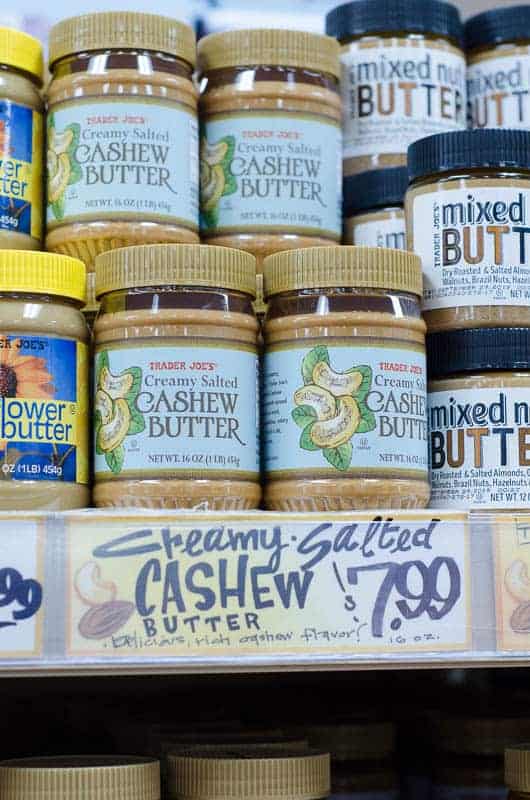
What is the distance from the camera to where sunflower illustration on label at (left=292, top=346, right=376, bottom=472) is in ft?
3.24

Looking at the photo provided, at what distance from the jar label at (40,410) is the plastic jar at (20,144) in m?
0.21

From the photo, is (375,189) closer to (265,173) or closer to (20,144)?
(265,173)

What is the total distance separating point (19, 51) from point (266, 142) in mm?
249

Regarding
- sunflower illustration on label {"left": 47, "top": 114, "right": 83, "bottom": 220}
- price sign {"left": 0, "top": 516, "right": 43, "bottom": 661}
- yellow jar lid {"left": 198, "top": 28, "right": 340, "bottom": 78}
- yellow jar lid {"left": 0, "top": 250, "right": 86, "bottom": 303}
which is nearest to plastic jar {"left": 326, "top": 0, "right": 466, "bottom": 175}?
yellow jar lid {"left": 198, "top": 28, "right": 340, "bottom": 78}

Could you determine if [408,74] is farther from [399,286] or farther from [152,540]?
[152,540]

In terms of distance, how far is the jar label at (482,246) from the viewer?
3.60ft

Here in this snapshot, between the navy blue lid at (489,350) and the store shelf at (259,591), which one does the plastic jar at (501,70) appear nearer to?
the navy blue lid at (489,350)

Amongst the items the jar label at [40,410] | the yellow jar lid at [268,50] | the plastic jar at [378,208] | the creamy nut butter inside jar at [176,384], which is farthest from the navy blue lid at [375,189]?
the jar label at [40,410]

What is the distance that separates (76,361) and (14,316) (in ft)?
0.20

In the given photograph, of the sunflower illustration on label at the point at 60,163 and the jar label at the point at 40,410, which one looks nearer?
the jar label at the point at 40,410

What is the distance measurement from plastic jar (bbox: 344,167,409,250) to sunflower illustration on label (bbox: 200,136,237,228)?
6.9 inches

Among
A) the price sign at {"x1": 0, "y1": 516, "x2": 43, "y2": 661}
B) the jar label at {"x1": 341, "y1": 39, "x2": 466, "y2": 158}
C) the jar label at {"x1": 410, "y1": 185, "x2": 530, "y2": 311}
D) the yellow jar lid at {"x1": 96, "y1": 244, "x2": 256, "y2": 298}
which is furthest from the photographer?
the jar label at {"x1": 341, "y1": 39, "x2": 466, "y2": 158}

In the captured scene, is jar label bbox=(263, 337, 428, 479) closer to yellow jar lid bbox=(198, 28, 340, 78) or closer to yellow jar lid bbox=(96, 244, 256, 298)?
yellow jar lid bbox=(96, 244, 256, 298)

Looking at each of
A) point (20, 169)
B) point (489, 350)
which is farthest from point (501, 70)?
point (20, 169)
